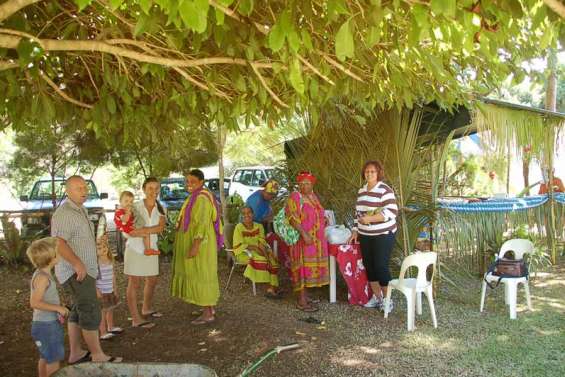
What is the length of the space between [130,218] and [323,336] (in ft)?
7.99

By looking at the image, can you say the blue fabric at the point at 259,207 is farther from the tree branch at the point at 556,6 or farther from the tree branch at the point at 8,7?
the tree branch at the point at 556,6

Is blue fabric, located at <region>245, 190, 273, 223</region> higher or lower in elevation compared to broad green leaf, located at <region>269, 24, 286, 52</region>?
lower

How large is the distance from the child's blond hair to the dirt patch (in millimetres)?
1367

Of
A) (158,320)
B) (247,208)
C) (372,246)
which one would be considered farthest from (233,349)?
(247,208)

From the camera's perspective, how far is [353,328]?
5469 millimetres

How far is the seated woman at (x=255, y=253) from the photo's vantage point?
7020 millimetres

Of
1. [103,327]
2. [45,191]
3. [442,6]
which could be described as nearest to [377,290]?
[103,327]

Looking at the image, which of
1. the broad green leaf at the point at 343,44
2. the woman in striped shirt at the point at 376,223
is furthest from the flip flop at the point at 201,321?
the broad green leaf at the point at 343,44

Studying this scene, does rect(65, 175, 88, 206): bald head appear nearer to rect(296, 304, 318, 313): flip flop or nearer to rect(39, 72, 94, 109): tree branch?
rect(39, 72, 94, 109): tree branch

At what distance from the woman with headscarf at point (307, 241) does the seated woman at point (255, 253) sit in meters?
0.77

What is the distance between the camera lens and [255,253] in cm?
702

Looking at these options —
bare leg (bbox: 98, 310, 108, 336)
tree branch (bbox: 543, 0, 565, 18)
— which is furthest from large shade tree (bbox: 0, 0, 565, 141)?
bare leg (bbox: 98, 310, 108, 336)

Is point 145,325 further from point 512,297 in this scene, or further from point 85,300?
point 512,297

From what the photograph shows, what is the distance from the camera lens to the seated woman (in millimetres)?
7020
